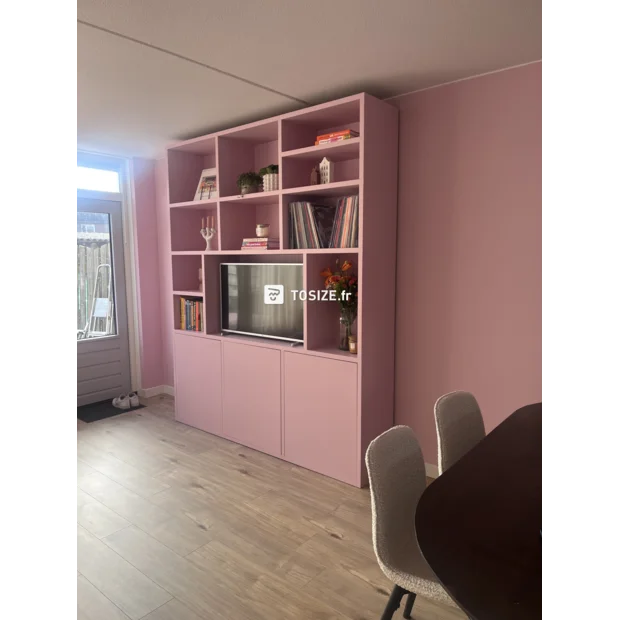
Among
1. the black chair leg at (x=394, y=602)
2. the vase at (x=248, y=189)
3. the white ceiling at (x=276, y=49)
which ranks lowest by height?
the black chair leg at (x=394, y=602)

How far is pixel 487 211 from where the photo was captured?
9.64ft

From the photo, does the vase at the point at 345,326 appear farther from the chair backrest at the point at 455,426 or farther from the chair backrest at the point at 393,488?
the chair backrest at the point at 393,488

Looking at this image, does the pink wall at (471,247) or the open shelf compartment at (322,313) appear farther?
the open shelf compartment at (322,313)

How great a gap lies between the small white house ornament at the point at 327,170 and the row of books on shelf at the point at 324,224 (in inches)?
6.5

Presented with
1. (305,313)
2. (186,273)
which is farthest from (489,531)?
(186,273)

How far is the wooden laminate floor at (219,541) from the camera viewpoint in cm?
214

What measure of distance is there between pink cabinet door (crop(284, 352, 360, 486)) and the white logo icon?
45 centimetres

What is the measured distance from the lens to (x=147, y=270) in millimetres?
5281

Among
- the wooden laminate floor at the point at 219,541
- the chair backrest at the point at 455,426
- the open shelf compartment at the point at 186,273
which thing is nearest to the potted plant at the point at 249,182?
the open shelf compartment at the point at 186,273

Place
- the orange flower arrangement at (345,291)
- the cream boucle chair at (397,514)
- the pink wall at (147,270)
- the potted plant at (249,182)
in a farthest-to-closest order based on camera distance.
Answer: the pink wall at (147,270) < the potted plant at (249,182) < the orange flower arrangement at (345,291) < the cream boucle chair at (397,514)

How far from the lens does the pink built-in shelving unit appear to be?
10.3ft

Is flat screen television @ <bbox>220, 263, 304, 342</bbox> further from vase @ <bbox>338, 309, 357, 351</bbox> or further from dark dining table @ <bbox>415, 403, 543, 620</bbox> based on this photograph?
dark dining table @ <bbox>415, 403, 543, 620</bbox>
